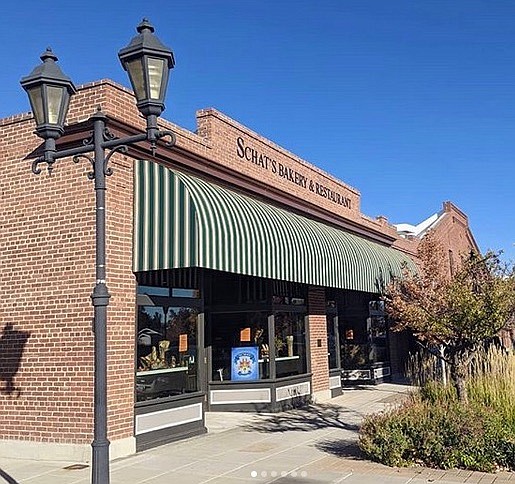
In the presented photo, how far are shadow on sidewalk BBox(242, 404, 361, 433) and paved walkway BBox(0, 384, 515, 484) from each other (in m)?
0.02

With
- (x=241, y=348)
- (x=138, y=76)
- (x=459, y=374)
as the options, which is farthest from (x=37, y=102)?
(x=241, y=348)

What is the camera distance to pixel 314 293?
55.3 feet

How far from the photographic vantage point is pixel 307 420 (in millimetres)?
13289

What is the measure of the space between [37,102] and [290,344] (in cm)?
1057

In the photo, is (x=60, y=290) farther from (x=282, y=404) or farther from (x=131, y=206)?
(x=282, y=404)

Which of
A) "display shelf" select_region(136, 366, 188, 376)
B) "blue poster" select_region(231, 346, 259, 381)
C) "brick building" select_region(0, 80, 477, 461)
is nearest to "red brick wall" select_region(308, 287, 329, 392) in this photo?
"blue poster" select_region(231, 346, 259, 381)

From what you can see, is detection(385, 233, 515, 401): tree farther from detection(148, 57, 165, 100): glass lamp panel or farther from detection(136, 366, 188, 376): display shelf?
detection(148, 57, 165, 100): glass lamp panel

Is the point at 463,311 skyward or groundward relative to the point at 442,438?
skyward

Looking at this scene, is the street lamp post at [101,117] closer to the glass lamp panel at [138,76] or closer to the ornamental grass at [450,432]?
the glass lamp panel at [138,76]

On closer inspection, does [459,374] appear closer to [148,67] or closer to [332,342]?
[148,67]

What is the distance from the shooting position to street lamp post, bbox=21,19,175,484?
5.57 metres

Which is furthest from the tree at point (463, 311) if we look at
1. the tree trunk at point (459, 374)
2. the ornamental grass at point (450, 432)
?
the ornamental grass at point (450, 432)

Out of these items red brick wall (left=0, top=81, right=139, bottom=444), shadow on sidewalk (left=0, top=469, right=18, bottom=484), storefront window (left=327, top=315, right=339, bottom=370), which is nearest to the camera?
shadow on sidewalk (left=0, top=469, right=18, bottom=484)

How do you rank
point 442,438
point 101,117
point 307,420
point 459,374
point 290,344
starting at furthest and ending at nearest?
point 290,344 → point 307,420 → point 459,374 → point 442,438 → point 101,117
